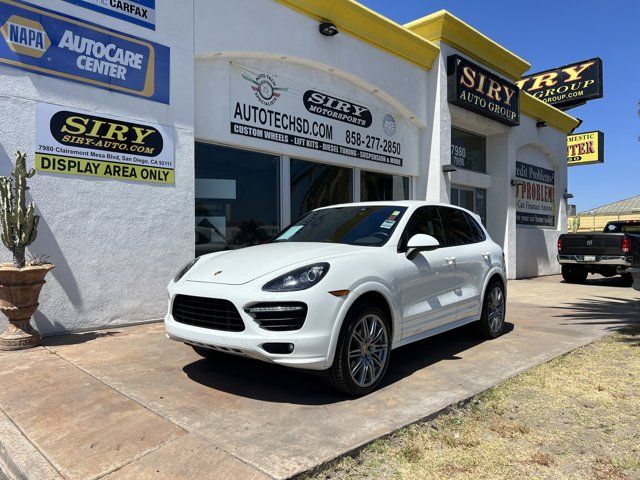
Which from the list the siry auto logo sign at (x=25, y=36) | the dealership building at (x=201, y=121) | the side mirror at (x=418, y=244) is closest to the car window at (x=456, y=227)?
the side mirror at (x=418, y=244)

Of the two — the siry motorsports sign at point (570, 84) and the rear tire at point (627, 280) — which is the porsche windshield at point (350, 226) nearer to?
the rear tire at point (627, 280)

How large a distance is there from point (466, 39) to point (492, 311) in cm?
920

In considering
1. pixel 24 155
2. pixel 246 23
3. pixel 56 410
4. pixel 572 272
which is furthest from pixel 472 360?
pixel 572 272

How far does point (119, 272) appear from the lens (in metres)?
6.79

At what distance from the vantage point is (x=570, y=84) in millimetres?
18688

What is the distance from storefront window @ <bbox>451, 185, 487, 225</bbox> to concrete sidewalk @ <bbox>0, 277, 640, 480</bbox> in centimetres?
848

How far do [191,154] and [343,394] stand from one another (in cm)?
482

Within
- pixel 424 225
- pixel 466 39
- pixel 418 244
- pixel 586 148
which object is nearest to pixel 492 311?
pixel 424 225

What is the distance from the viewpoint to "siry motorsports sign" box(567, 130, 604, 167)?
25.0 m

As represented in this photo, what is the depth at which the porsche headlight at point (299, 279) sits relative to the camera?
373cm

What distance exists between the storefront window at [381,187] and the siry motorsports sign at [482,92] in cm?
254

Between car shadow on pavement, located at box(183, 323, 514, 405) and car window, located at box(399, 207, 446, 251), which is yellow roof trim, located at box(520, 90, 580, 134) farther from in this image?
car shadow on pavement, located at box(183, 323, 514, 405)

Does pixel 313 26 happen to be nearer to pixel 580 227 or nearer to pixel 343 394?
pixel 343 394

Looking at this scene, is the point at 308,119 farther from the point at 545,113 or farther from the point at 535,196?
the point at 545,113
